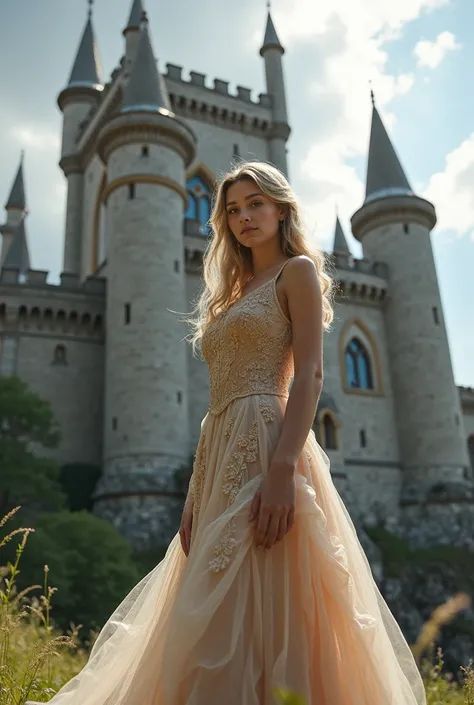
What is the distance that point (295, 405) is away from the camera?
7.89 feet

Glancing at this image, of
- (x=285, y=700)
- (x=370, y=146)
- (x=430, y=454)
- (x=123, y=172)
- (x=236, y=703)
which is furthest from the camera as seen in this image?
(x=370, y=146)

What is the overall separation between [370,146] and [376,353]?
9743 mm

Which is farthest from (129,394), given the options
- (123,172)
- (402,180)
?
(402,180)

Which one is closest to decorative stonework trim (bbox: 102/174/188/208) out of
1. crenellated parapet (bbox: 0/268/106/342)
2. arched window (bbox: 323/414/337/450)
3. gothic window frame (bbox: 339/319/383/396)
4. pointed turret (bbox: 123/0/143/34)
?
crenellated parapet (bbox: 0/268/106/342)

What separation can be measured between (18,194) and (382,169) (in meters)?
19.6

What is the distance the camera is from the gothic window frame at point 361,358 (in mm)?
25344

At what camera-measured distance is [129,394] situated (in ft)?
61.7

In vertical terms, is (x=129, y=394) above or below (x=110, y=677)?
above

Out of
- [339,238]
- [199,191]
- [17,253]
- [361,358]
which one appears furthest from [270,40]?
[361,358]

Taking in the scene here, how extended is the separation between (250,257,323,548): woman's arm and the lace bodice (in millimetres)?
84

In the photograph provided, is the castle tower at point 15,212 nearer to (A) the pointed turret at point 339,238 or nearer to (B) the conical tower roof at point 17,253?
(B) the conical tower roof at point 17,253

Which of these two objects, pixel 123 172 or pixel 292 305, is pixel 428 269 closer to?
pixel 123 172

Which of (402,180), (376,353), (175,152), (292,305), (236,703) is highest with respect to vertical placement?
→ (402,180)

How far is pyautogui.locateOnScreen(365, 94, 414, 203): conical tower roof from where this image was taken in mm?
27203
